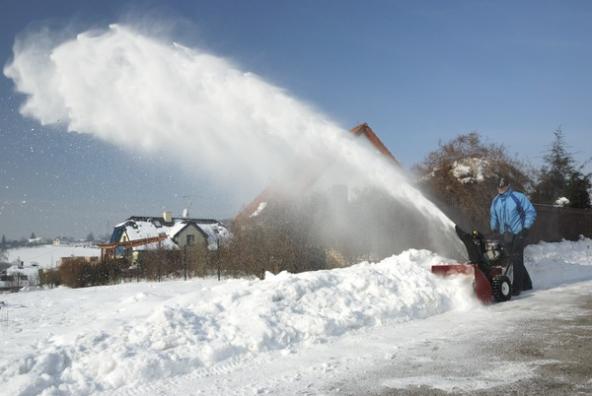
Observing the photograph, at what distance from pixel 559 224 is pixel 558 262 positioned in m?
7.19

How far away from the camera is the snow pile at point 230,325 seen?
5.00 metres

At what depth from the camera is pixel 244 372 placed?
5.20 metres

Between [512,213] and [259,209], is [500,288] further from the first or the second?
[259,209]

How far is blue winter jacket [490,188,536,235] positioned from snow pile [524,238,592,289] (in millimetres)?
1555

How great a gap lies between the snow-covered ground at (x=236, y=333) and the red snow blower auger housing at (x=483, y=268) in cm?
20

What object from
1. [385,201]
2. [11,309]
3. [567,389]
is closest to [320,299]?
[567,389]

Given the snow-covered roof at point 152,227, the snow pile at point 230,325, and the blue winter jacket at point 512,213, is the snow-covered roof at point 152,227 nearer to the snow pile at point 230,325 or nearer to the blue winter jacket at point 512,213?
the blue winter jacket at point 512,213

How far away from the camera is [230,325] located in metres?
6.34

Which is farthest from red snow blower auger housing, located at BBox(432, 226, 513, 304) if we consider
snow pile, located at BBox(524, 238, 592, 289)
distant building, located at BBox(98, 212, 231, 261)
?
distant building, located at BBox(98, 212, 231, 261)

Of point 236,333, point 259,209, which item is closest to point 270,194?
point 259,209

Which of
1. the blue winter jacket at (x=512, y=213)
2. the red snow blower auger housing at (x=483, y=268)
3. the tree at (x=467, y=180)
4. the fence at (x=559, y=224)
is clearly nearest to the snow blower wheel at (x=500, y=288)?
the red snow blower auger housing at (x=483, y=268)

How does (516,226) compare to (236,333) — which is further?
(516,226)

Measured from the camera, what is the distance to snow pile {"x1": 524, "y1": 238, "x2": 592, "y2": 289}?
41.8 ft

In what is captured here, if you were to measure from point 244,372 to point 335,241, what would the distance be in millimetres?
9331
